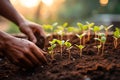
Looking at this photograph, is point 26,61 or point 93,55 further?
point 93,55

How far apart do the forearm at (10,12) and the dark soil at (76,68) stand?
38 cm

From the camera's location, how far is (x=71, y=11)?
644 cm

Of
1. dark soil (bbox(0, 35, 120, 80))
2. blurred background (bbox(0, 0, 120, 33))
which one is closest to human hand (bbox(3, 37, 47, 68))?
dark soil (bbox(0, 35, 120, 80))

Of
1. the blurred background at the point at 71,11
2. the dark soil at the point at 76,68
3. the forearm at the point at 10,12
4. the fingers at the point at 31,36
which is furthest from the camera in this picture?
→ the blurred background at the point at 71,11

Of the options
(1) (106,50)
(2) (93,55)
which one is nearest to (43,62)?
(2) (93,55)

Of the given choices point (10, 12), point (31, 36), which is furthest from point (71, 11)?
point (31, 36)

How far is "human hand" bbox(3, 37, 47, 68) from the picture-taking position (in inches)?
50.8

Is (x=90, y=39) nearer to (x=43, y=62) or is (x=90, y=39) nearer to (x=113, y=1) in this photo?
(x=43, y=62)

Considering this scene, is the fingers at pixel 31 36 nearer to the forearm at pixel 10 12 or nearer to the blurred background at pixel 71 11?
the forearm at pixel 10 12

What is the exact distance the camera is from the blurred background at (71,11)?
18.0ft

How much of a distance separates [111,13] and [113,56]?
4370 mm

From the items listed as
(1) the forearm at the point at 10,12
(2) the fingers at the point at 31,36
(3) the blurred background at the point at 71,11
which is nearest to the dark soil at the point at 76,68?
(2) the fingers at the point at 31,36

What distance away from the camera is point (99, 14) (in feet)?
19.2

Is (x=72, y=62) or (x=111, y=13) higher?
(x=111, y=13)
